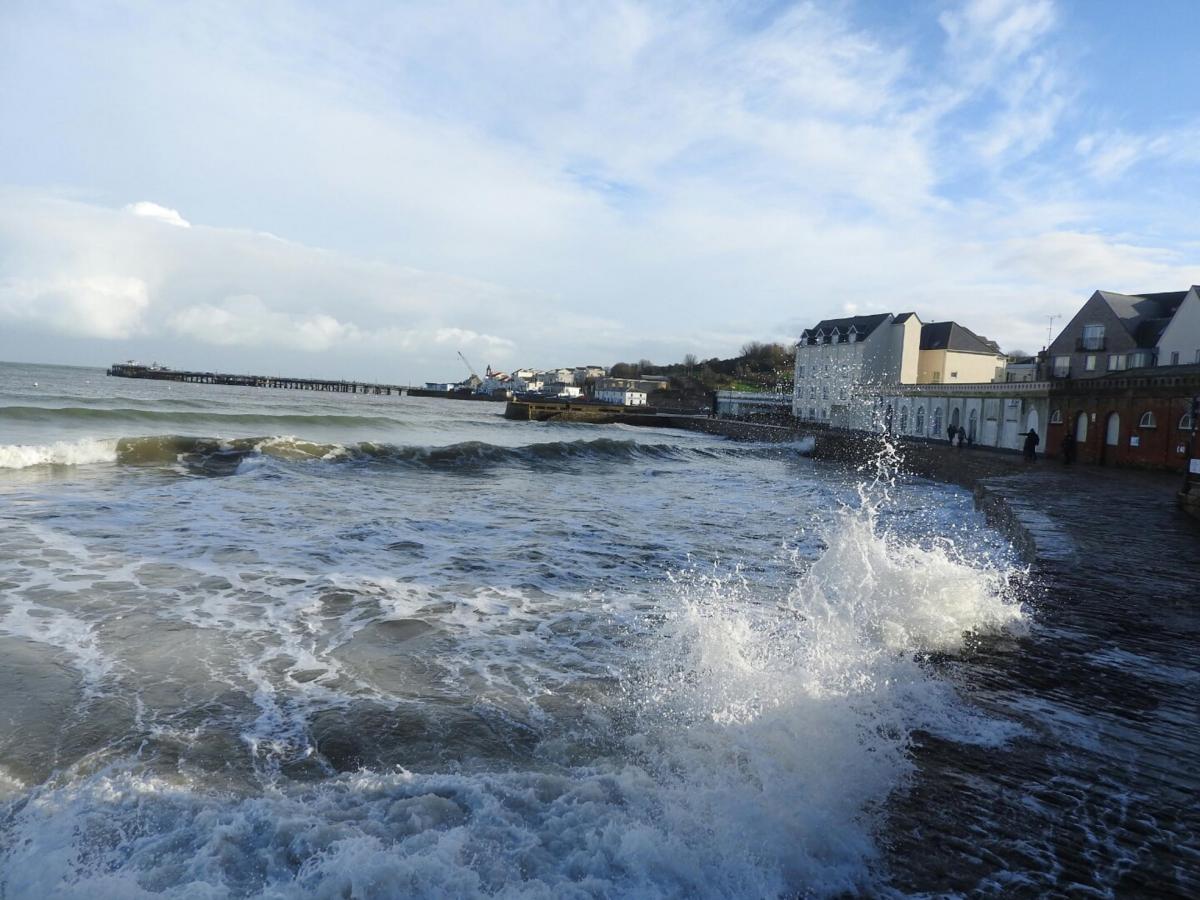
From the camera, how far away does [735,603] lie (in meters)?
7.93

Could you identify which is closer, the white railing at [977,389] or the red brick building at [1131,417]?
the red brick building at [1131,417]

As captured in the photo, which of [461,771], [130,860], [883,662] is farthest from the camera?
[883,662]

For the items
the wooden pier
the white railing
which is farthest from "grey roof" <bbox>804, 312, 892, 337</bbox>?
the wooden pier

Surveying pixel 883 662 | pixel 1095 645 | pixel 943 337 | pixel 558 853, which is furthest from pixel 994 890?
pixel 943 337

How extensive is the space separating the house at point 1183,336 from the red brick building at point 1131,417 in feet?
33.0

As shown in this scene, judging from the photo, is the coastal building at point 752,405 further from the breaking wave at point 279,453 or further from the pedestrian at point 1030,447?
the breaking wave at point 279,453

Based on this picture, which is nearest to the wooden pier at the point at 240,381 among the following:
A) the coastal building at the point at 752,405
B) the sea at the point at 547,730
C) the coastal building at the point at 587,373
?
the coastal building at the point at 587,373

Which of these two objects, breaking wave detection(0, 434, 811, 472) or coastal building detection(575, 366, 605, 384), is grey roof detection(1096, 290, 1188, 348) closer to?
breaking wave detection(0, 434, 811, 472)

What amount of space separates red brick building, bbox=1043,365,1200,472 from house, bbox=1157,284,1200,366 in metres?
10.0

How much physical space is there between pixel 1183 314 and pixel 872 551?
1495 inches

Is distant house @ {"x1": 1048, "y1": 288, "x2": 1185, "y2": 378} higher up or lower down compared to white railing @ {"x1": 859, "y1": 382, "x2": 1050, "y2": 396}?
higher up

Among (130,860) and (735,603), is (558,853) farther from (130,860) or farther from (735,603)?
(735,603)

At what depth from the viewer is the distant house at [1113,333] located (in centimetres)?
3816

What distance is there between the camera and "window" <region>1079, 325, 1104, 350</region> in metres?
39.8
